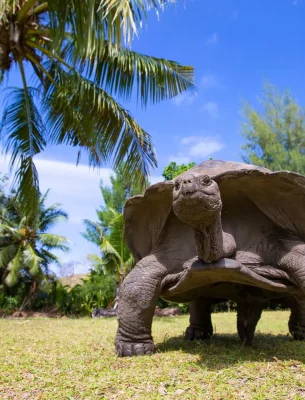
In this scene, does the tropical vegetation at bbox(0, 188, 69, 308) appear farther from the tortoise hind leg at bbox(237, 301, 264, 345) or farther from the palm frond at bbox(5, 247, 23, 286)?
the tortoise hind leg at bbox(237, 301, 264, 345)

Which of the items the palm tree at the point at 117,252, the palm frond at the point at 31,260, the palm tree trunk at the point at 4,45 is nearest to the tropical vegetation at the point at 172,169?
the palm tree at the point at 117,252

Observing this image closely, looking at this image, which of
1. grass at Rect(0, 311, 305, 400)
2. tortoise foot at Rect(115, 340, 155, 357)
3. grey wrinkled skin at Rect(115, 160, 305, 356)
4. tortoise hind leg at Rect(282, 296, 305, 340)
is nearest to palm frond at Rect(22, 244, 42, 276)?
grass at Rect(0, 311, 305, 400)

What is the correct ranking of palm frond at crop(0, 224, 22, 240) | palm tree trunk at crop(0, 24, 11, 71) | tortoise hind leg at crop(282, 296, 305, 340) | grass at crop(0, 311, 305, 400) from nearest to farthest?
grass at crop(0, 311, 305, 400)
tortoise hind leg at crop(282, 296, 305, 340)
palm tree trunk at crop(0, 24, 11, 71)
palm frond at crop(0, 224, 22, 240)

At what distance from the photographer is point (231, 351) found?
3.14m

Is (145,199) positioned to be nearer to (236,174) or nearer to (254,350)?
(236,174)

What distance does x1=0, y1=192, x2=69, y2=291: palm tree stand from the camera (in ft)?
45.3

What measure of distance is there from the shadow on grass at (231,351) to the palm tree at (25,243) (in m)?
10.6

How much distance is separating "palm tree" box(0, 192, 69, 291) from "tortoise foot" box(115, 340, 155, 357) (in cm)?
1078

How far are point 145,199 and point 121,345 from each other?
1.09m

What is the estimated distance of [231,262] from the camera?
2.68 metres

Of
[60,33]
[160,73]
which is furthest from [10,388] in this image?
[160,73]

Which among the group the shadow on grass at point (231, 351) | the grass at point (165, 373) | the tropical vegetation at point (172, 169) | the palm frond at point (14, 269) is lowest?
the grass at point (165, 373)

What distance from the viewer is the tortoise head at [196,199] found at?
2.31 metres

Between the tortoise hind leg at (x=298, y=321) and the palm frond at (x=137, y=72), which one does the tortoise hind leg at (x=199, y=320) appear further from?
the palm frond at (x=137, y=72)
